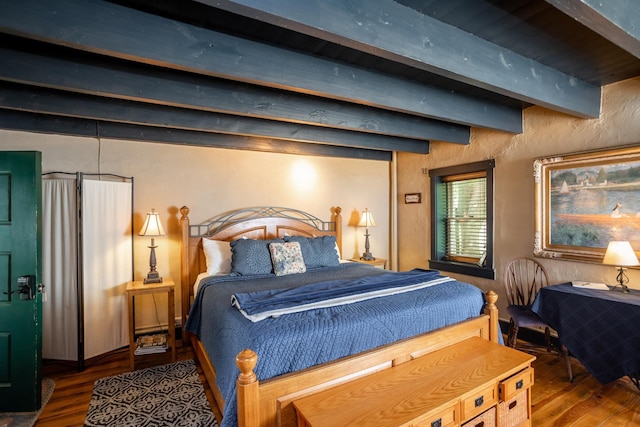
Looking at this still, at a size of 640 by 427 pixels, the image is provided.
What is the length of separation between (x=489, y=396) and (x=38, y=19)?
9.67ft

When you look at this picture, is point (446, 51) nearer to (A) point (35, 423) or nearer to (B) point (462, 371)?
(B) point (462, 371)

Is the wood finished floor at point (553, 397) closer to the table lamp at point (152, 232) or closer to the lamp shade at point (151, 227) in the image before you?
the table lamp at point (152, 232)

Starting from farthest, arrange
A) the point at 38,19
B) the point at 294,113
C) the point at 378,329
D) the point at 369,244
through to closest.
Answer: the point at 369,244
the point at 294,113
the point at 378,329
the point at 38,19

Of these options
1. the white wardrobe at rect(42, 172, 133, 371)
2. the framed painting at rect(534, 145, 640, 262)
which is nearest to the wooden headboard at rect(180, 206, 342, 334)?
the white wardrobe at rect(42, 172, 133, 371)

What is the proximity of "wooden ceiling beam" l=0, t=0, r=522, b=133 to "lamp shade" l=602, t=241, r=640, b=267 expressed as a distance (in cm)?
165

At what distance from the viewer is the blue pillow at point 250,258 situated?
10.4 feet

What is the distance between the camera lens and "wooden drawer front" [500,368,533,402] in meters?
1.84

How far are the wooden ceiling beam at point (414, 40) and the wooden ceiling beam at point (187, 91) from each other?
1.13 m

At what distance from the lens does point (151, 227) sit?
315 cm

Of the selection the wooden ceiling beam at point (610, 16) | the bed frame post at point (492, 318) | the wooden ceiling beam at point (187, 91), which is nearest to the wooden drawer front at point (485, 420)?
the bed frame post at point (492, 318)

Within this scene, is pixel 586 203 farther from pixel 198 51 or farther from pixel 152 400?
pixel 152 400

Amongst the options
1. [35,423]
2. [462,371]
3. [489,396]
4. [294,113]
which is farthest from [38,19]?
[489,396]

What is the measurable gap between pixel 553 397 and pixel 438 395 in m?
1.44

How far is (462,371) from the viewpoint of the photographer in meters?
1.88
